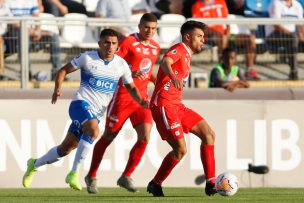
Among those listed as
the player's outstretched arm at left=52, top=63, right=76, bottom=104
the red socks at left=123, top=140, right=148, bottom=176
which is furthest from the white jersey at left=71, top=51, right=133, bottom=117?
the red socks at left=123, top=140, right=148, bottom=176

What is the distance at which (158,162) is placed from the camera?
18281 mm

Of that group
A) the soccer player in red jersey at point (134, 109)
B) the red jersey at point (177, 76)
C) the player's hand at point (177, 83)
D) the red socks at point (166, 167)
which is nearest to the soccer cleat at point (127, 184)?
the soccer player in red jersey at point (134, 109)

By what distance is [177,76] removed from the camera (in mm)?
14461

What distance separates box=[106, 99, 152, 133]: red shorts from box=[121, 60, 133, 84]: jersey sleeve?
3.22 ft

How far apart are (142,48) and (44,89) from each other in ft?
8.44

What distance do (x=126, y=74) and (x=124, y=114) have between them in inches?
46.3

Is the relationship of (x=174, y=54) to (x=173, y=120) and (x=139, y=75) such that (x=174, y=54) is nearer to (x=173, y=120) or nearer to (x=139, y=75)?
(x=173, y=120)

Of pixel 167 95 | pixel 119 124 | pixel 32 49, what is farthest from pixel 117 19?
pixel 167 95

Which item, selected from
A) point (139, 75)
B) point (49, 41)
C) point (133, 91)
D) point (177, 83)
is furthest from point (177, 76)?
point (49, 41)

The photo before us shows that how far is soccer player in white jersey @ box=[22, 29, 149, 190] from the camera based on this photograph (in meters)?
14.9

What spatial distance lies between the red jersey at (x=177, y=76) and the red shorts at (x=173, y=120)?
9cm

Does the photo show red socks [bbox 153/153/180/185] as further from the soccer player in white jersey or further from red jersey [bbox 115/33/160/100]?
red jersey [bbox 115/33/160/100]

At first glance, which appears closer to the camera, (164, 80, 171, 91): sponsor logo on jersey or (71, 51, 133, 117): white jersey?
(164, 80, 171, 91): sponsor logo on jersey

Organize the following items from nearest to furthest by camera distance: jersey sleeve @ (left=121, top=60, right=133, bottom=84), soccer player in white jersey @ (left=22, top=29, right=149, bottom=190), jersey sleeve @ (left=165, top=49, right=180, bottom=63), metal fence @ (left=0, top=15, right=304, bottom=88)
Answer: jersey sleeve @ (left=165, top=49, right=180, bottom=63), soccer player in white jersey @ (left=22, top=29, right=149, bottom=190), jersey sleeve @ (left=121, top=60, right=133, bottom=84), metal fence @ (left=0, top=15, right=304, bottom=88)
